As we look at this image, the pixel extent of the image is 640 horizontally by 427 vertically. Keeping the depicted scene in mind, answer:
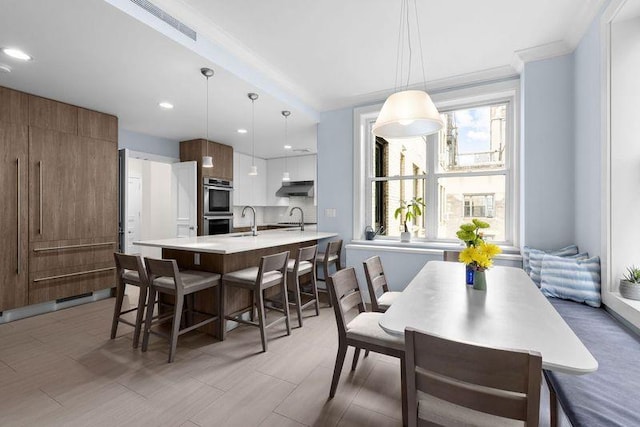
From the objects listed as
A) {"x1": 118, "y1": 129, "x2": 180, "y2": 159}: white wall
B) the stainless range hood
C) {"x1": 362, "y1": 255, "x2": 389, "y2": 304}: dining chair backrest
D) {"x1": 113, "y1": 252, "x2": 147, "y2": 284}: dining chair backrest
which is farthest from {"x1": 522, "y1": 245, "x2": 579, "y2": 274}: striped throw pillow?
{"x1": 118, "y1": 129, "x2": 180, "y2": 159}: white wall

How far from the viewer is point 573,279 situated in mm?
2143

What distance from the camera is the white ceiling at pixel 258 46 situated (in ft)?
6.94

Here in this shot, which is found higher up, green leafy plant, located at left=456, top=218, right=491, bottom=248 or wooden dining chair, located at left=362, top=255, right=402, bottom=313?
green leafy plant, located at left=456, top=218, right=491, bottom=248

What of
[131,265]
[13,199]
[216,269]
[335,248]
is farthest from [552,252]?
[13,199]

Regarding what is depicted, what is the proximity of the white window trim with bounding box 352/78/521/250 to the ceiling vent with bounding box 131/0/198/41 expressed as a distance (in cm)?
226

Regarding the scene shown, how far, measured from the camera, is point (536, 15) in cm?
231

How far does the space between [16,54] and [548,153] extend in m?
4.70

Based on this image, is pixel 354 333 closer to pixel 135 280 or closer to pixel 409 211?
pixel 135 280

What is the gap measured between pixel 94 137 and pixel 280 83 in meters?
2.49

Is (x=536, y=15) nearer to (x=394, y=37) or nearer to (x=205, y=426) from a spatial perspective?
(x=394, y=37)

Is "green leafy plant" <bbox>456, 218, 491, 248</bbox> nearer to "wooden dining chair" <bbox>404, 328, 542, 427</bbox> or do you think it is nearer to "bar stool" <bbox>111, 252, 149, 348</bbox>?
"wooden dining chair" <bbox>404, 328, 542, 427</bbox>

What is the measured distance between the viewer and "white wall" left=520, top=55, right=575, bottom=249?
274 cm

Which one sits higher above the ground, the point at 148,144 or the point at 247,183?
the point at 148,144

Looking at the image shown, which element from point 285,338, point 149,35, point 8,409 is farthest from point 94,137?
point 285,338
